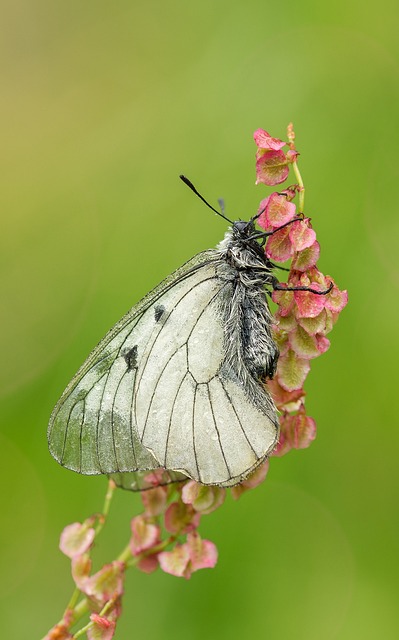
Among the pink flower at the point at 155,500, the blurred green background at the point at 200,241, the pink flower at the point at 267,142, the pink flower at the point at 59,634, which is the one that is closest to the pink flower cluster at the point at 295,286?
the pink flower at the point at 267,142

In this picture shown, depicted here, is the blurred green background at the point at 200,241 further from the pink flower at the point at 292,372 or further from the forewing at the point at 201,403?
the pink flower at the point at 292,372

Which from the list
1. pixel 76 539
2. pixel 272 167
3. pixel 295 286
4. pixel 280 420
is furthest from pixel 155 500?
pixel 272 167

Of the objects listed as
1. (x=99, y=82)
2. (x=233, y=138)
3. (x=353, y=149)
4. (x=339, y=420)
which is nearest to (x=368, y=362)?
(x=339, y=420)

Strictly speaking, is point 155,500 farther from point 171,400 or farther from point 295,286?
point 295,286

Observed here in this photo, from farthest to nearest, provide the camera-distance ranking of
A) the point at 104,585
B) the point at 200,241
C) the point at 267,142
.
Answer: the point at 200,241
the point at 104,585
the point at 267,142

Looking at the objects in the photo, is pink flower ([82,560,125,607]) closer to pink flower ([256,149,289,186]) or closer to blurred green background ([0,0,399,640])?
pink flower ([256,149,289,186])

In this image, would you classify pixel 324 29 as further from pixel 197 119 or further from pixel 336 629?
pixel 336 629

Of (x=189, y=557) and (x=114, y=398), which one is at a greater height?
(x=114, y=398)

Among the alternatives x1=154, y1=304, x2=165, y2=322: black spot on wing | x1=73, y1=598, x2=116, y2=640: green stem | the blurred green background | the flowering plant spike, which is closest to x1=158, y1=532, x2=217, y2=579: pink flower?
the flowering plant spike
